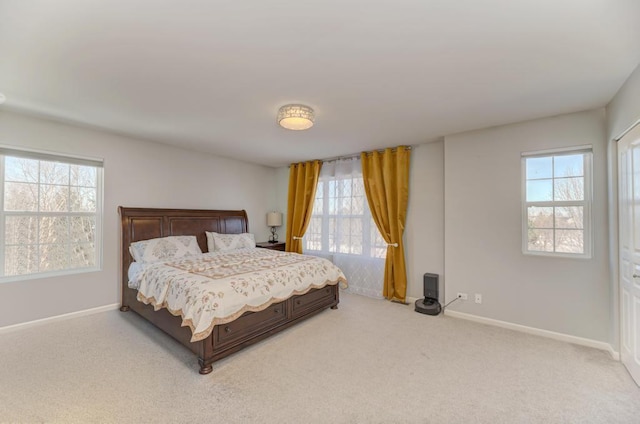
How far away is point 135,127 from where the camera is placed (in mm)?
3402

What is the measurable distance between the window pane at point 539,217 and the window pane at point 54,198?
558cm

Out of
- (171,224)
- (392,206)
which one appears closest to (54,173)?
(171,224)

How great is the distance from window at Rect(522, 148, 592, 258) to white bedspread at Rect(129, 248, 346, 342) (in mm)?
2408

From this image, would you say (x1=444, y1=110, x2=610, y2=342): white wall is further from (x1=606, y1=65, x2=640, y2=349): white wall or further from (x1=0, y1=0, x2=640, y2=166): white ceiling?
(x1=0, y1=0, x2=640, y2=166): white ceiling

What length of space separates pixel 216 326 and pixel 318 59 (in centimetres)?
231

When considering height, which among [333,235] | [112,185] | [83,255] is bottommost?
[83,255]

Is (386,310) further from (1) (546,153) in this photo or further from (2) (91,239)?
(2) (91,239)

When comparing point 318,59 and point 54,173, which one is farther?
point 54,173

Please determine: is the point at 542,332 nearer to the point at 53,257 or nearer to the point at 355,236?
the point at 355,236

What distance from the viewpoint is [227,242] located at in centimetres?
451

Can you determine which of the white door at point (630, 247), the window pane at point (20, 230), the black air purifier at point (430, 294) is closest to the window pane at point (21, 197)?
the window pane at point (20, 230)

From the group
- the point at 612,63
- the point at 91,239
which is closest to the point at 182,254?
the point at 91,239

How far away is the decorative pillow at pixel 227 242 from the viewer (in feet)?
14.5

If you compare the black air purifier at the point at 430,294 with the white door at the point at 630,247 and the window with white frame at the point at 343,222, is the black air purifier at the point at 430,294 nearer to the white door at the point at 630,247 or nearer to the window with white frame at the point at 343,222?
the window with white frame at the point at 343,222
